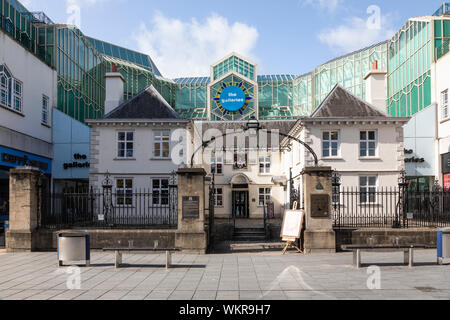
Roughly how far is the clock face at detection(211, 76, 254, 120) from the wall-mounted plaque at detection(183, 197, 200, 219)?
1354 inches

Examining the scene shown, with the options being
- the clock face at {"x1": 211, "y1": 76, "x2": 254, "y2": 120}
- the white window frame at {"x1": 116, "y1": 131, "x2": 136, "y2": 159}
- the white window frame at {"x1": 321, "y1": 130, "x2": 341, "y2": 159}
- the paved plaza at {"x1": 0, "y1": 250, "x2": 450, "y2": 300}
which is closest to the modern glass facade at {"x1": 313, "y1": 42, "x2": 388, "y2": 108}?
the clock face at {"x1": 211, "y1": 76, "x2": 254, "y2": 120}

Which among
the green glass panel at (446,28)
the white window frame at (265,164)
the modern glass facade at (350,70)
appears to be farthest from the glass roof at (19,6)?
the modern glass facade at (350,70)

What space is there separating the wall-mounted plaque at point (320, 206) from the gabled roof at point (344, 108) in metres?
11.8

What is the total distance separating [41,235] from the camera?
15367 millimetres

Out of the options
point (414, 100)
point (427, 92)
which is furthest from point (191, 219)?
point (414, 100)

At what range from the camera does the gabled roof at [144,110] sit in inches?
1058

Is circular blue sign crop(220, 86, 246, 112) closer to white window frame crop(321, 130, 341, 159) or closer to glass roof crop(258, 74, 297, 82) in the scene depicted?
glass roof crop(258, 74, 297, 82)

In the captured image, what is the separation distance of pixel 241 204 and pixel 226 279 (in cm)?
2592

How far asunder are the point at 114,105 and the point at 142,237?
15.5 meters

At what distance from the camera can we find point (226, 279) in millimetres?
10102

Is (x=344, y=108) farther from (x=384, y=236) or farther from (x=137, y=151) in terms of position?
(x=137, y=151)

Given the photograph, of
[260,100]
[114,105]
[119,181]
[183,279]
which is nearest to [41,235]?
[183,279]
